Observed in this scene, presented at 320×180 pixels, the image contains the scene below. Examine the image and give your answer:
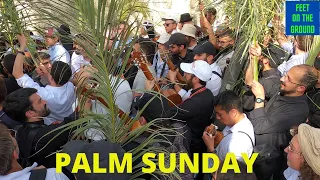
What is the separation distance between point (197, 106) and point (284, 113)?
698mm

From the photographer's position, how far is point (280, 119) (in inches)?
108

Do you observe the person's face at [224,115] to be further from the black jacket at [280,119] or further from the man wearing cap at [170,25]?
the man wearing cap at [170,25]

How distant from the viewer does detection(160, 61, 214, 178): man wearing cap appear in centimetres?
306

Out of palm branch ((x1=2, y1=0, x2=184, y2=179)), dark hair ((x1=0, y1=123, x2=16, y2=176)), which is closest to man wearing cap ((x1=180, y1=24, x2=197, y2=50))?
palm branch ((x1=2, y1=0, x2=184, y2=179))

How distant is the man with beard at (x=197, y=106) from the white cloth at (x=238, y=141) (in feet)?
1.51

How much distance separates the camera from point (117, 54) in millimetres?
2051

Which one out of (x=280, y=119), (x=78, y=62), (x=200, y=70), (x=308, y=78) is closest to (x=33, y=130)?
(x=78, y=62)

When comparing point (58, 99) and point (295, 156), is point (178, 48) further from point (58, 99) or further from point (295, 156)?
point (295, 156)

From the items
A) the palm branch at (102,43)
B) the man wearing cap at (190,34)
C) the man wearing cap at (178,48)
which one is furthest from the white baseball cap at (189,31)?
the palm branch at (102,43)

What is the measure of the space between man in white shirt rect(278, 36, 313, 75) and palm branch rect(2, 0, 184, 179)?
2.08 meters

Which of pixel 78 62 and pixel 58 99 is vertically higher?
pixel 78 62

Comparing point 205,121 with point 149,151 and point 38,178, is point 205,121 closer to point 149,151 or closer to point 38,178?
point 149,151

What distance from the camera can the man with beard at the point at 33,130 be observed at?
243 centimetres

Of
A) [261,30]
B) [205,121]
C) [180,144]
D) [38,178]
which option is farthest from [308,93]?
[38,178]
